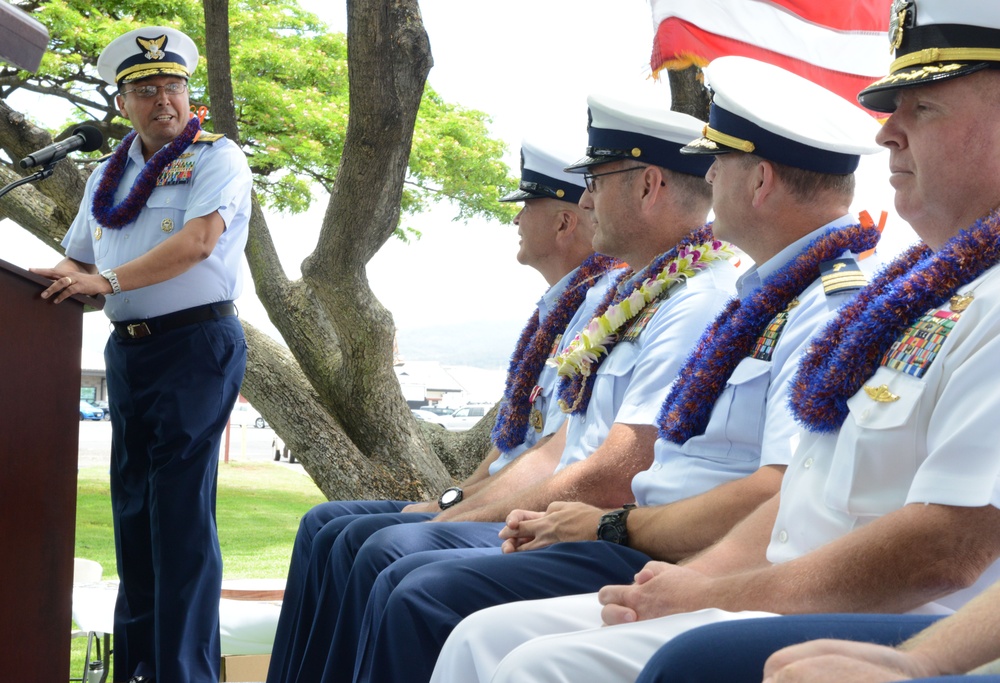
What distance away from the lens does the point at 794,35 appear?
3.95 metres

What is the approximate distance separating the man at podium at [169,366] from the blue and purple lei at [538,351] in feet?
2.78

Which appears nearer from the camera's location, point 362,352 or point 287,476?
point 362,352

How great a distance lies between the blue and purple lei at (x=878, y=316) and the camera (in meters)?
1.48

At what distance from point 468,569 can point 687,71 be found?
3352mm

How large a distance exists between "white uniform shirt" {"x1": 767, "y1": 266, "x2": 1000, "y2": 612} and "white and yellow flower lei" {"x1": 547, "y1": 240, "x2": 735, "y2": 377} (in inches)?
36.2

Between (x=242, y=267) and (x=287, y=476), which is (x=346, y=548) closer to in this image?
(x=242, y=267)

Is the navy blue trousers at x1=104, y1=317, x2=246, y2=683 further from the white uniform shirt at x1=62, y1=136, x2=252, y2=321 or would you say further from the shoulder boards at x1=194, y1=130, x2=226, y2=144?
the shoulder boards at x1=194, y1=130, x2=226, y2=144

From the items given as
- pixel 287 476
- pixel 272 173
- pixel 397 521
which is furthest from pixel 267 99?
pixel 287 476

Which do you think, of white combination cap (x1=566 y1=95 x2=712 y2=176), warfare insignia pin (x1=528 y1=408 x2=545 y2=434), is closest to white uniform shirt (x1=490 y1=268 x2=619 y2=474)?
warfare insignia pin (x1=528 y1=408 x2=545 y2=434)

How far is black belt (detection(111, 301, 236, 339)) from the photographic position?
3283 mm

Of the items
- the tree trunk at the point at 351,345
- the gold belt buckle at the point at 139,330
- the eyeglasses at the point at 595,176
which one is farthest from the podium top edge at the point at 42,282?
the tree trunk at the point at 351,345

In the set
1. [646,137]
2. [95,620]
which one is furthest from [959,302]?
[95,620]

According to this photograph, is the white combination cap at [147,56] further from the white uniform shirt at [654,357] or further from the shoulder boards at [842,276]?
the shoulder boards at [842,276]

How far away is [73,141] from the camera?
2.98 metres
